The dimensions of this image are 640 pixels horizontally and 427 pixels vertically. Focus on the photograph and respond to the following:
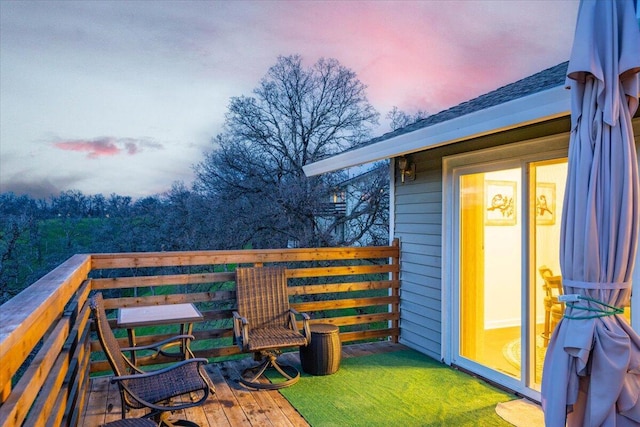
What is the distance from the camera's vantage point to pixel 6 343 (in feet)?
4.13

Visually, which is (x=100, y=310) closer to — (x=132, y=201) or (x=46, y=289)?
(x=46, y=289)

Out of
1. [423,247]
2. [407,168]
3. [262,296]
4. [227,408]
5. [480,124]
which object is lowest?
[227,408]

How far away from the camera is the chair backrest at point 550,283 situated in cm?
387

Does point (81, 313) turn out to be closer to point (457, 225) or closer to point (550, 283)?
point (457, 225)

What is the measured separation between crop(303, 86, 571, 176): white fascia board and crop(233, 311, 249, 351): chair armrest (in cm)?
229

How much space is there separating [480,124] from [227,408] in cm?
316

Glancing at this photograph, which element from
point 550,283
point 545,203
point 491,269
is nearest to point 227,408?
point 491,269

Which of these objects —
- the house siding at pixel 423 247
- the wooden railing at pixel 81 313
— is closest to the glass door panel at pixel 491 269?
the house siding at pixel 423 247

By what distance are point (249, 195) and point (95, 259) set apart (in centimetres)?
634

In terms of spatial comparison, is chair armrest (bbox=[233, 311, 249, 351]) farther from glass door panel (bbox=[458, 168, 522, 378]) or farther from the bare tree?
the bare tree

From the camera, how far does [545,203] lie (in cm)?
393

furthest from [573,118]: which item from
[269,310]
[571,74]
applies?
[269,310]

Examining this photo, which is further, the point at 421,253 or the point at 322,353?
the point at 421,253

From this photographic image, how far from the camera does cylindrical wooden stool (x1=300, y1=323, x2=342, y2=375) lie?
14.9ft
